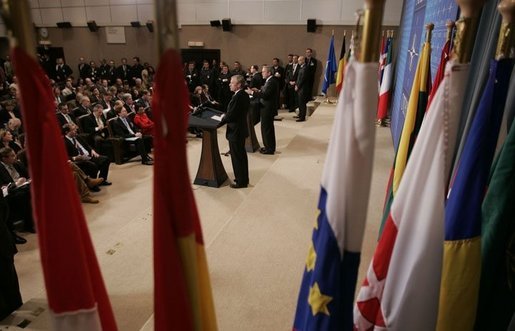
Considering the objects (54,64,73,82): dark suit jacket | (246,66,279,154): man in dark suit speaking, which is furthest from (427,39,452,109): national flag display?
(54,64,73,82): dark suit jacket

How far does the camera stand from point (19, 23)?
0.94m

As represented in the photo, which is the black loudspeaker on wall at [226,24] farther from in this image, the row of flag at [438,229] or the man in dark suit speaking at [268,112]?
the row of flag at [438,229]

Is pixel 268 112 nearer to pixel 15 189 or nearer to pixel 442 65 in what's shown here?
pixel 15 189

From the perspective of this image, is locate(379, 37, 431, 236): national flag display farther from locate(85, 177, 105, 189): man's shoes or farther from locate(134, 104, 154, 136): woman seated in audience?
locate(134, 104, 154, 136): woman seated in audience

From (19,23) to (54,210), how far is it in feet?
1.76

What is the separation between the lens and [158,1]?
94 cm

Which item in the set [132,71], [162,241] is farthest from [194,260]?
[132,71]

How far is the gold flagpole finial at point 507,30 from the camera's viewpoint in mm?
1116

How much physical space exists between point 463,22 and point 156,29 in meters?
1.02

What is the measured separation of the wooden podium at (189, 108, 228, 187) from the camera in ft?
17.5

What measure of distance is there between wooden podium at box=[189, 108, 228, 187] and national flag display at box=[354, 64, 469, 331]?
4132mm

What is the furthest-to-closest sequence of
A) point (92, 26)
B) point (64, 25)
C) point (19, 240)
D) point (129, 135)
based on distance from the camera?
1. point (64, 25)
2. point (92, 26)
3. point (129, 135)
4. point (19, 240)

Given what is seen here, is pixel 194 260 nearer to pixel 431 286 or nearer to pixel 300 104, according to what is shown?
pixel 431 286

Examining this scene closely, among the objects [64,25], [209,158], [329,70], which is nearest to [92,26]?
[64,25]
